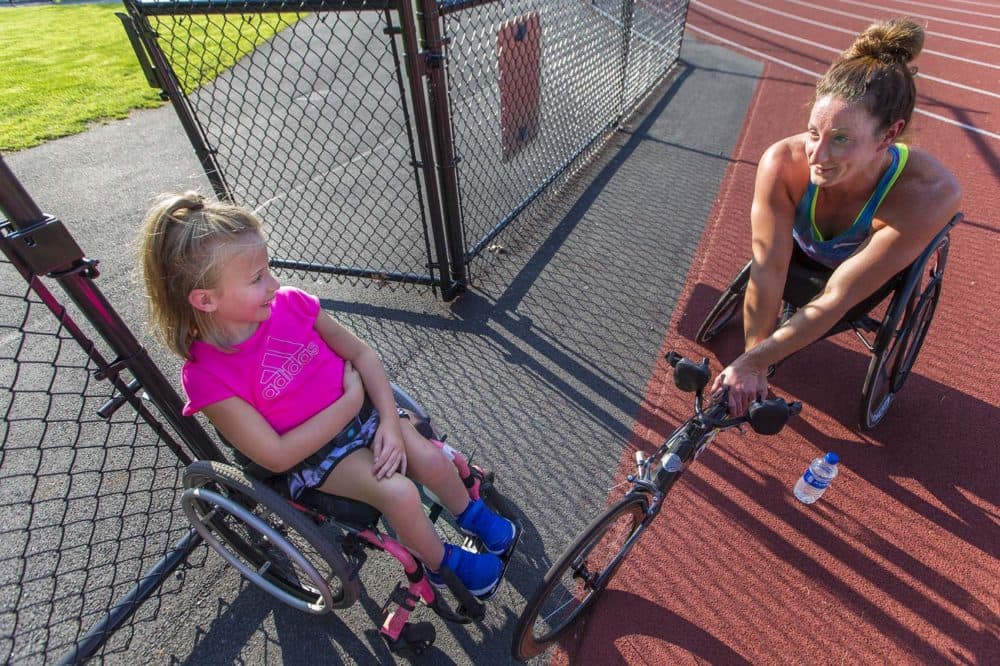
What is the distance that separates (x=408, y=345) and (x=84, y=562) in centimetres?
173

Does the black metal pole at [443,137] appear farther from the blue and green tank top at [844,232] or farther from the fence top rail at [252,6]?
the blue and green tank top at [844,232]

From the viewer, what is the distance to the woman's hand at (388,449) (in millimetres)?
1663

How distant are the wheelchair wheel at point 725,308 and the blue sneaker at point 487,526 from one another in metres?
1.73

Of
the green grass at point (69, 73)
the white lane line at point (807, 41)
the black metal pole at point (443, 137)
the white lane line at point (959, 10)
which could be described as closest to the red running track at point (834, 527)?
the black metal pole at point (443, 137)

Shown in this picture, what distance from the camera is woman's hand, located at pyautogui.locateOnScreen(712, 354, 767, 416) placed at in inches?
69.1

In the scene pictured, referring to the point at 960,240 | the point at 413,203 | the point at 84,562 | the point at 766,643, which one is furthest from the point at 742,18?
the point at 84,562

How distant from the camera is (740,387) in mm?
1757

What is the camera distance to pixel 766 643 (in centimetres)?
188

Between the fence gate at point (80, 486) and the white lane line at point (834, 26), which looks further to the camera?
the white lane line at point (834, 26)

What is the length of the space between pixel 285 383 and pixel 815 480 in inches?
84.6

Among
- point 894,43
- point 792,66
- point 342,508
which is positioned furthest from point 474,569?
point 792,66

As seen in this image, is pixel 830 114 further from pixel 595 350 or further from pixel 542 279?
pixel 542 279

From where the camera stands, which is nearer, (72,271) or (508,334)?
(72,271)

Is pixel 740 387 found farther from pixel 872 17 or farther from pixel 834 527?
pixel 872 17
